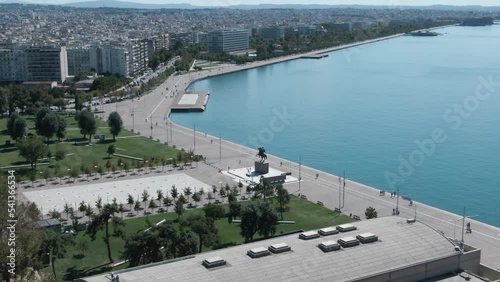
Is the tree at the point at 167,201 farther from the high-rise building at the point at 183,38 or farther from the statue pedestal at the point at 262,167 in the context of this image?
the high-rise building at the point at 183,38

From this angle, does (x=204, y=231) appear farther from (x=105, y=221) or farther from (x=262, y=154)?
(x=262, y=154)

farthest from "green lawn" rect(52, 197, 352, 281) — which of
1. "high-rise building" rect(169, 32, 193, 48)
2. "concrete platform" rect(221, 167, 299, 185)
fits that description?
"high-rise building" rect(169, 32, 193, 48)

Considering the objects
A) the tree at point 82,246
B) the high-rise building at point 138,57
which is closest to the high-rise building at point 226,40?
the high-rise building at point 138,57

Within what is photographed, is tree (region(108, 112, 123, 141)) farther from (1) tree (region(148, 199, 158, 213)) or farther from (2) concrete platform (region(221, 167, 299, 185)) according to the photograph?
(1) tree (region(148, 199, 158, 213))

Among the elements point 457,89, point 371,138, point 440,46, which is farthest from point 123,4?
point 371,138

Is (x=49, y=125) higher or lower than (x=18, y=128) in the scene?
higher

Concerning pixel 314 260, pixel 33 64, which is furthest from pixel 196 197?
pixel 33 64

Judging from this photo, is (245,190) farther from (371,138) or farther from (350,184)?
(371,138)
